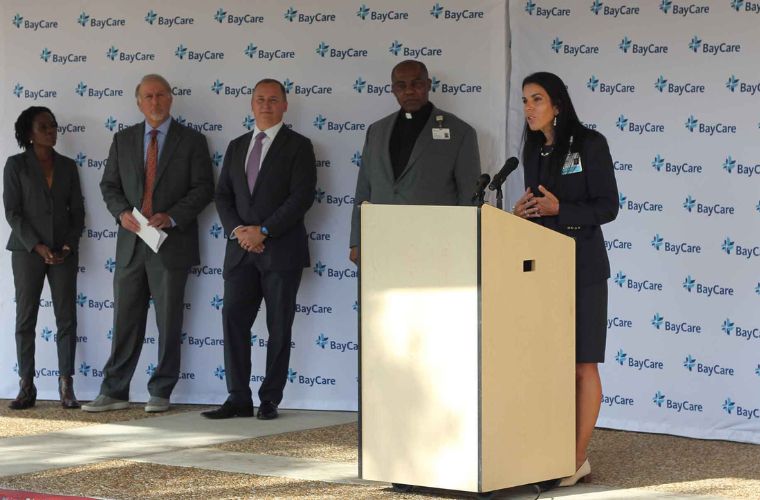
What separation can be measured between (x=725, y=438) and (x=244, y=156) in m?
3.44

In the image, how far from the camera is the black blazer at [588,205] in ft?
17.0

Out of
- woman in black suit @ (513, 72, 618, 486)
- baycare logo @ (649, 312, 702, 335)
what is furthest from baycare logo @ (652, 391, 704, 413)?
woman in black suit @ (513, 72, 618, 486)

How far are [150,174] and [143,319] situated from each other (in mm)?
985

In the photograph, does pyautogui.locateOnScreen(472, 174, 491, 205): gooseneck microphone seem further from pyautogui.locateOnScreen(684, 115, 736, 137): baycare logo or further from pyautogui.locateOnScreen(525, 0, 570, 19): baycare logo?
pyautogui.locateOnScreen(525, 0, 570, 19): baycare logo

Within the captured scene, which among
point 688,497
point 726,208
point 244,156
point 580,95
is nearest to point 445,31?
point 580,95

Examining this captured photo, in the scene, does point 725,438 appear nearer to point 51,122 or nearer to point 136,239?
point 136,239

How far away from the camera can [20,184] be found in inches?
328

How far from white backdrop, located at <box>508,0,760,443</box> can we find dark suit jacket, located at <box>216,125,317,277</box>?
1.53 m

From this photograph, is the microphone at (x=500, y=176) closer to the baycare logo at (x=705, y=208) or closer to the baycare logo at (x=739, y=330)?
the baycare logo at (x=705, y=208)

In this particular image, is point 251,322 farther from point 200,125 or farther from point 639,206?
point 639,206

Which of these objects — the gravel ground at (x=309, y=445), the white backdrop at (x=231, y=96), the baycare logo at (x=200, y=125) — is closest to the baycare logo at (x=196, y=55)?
the white backdrop at (x=231, y=96)

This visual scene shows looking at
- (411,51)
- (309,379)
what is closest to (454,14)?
(411,51)

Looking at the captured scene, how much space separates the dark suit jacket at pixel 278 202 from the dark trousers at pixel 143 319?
52 centimetres

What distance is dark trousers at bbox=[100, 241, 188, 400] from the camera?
801 centimetres
